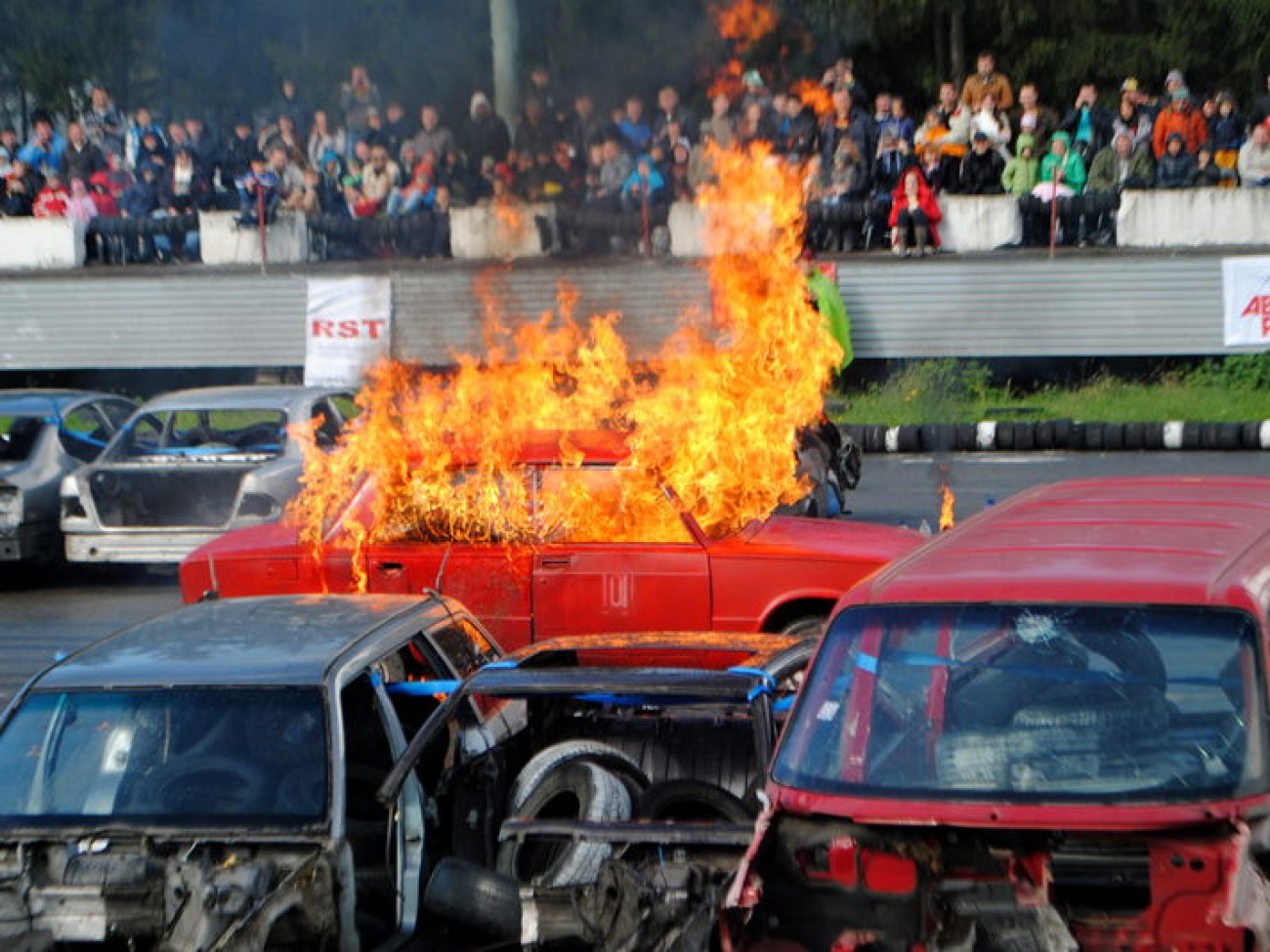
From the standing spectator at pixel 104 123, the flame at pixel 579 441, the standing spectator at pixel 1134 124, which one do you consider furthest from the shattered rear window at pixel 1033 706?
the standing spectator at pixel 1134 124

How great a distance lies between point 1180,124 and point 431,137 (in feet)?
27.2

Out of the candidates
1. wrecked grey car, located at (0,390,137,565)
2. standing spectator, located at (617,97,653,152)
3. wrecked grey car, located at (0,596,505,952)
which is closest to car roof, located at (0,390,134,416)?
wrecked grey car, located at (0,390,137,565)

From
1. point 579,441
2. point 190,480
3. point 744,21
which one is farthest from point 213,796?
point 744,21

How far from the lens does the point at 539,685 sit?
18.7ft

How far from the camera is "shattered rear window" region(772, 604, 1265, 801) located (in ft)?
14.6

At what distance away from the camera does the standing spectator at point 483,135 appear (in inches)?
666

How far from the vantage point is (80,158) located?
22.8 meters

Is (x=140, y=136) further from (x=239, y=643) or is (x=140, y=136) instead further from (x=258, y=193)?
(x=239, y=643)

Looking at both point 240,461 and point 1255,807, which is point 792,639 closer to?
point 1255,807

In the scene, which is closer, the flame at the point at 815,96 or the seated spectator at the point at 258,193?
the flame at the point at 815,96

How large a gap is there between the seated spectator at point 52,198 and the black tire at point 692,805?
19.4 metres

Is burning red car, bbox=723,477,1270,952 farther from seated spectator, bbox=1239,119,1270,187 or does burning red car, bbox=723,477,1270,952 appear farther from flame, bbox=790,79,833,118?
seated spectator, bbox=1239,119,1270,187

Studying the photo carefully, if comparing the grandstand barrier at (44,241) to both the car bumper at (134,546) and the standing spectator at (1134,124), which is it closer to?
the car bumper at (134,546)

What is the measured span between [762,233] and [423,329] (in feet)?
23.5
